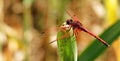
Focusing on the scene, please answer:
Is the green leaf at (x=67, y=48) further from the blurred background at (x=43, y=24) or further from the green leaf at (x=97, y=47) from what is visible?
the blurred background at (x=43, y=24)

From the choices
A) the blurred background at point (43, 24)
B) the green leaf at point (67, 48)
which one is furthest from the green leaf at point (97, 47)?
the blurred background at point (43, 24)

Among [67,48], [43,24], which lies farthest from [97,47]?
[43,24]

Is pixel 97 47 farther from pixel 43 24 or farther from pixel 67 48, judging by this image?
pixel 43 24

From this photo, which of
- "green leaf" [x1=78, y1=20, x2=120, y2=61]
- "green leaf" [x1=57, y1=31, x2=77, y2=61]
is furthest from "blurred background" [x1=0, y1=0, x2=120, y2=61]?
"green leaf" [x1=57, y1=31, x2=77, y2=61]

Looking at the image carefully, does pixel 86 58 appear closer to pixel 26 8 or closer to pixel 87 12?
pixel 26 8

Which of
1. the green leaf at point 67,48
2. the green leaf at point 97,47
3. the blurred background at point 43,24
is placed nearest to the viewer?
the green leaf at point 67,48

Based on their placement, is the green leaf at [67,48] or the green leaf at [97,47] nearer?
the green leaf at [67,48]

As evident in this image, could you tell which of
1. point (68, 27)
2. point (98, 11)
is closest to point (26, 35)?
point (68, 27)
